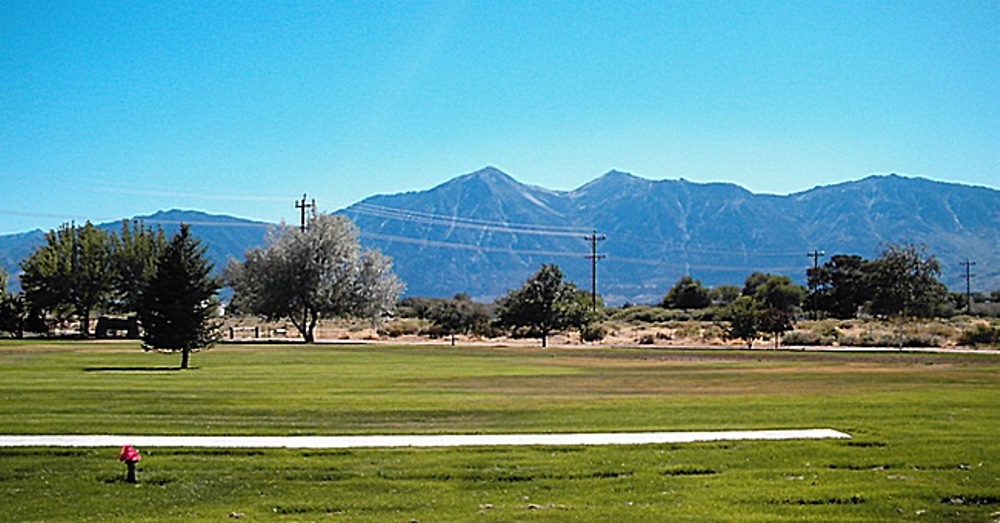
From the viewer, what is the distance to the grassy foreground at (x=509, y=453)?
46.7 feet

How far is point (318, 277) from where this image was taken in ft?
262

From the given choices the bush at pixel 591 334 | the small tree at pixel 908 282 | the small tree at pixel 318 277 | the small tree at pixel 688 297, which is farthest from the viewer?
the small tree at pixel 688 297

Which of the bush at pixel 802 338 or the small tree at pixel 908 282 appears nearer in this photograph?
the small tree at pixel 908 282

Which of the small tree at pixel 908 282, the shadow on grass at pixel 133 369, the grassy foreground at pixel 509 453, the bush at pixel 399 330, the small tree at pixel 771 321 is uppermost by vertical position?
the small tree at pixel 908 282

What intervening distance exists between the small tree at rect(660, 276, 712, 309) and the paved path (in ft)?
412

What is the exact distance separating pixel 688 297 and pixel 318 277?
75.7 meters

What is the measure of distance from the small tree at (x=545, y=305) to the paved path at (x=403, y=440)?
5311cm

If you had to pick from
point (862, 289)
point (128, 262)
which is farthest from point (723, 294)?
point (128, 262)

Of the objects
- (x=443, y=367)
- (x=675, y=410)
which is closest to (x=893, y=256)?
(x=443, y=367)

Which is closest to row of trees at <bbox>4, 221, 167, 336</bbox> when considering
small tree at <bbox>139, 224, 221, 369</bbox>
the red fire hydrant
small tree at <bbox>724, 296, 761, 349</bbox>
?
small tree at <bbox>139, 224, 221, 369</bbox>

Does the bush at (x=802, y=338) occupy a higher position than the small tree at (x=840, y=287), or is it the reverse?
the small tree at (x=840, y=287)

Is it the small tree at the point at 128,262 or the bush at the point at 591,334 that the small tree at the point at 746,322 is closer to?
the bush at the point at 591,334

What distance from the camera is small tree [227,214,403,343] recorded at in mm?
80188

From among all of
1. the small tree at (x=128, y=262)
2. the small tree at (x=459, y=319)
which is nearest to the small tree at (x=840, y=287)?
the small tree at (x=459, y=319)
